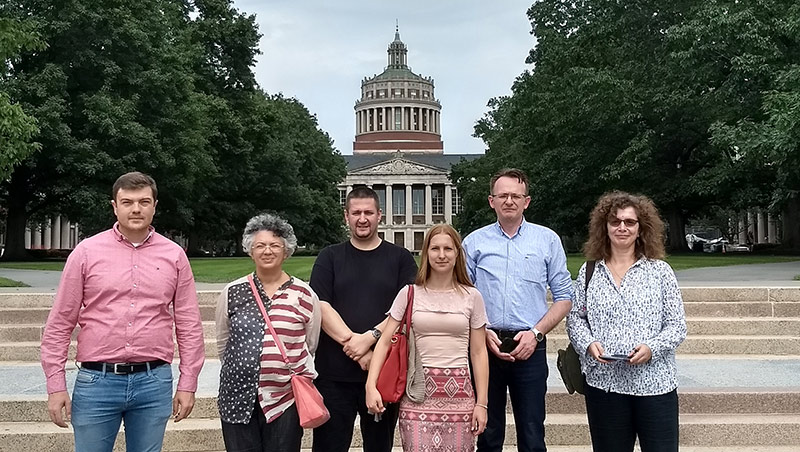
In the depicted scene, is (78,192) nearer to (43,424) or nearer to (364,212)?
(43,424)

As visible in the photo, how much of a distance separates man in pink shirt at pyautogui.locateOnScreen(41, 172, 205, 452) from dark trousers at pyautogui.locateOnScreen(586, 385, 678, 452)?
2.05 metres

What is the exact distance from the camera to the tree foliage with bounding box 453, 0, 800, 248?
73.5ft

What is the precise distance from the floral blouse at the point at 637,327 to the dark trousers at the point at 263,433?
1.50 metres

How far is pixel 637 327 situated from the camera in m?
3.75

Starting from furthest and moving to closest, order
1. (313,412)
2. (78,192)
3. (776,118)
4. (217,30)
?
1. (217,30)
2. (78,192)
3. (776,118)
4. (313,412)

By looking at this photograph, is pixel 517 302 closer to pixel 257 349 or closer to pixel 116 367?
pixel 257 349

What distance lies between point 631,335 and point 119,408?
2487mm

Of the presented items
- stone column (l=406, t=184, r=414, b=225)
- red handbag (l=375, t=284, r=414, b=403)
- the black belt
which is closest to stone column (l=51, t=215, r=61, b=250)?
stone column (l=406, t=184, r=414, b=225)

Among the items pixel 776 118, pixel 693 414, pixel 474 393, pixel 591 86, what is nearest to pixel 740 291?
pixel 693 414

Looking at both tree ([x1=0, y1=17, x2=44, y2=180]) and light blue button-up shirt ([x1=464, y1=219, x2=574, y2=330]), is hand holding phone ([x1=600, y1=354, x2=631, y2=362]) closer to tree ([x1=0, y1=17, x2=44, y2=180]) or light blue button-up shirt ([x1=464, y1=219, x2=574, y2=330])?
light blue button-up shirt ([x1=464, y1=219, x2=574, y2=330])

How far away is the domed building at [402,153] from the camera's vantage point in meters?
109

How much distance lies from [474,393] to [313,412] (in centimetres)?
87

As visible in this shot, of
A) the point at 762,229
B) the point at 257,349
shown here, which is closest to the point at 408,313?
the point at 257,349

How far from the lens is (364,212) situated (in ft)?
13.3
